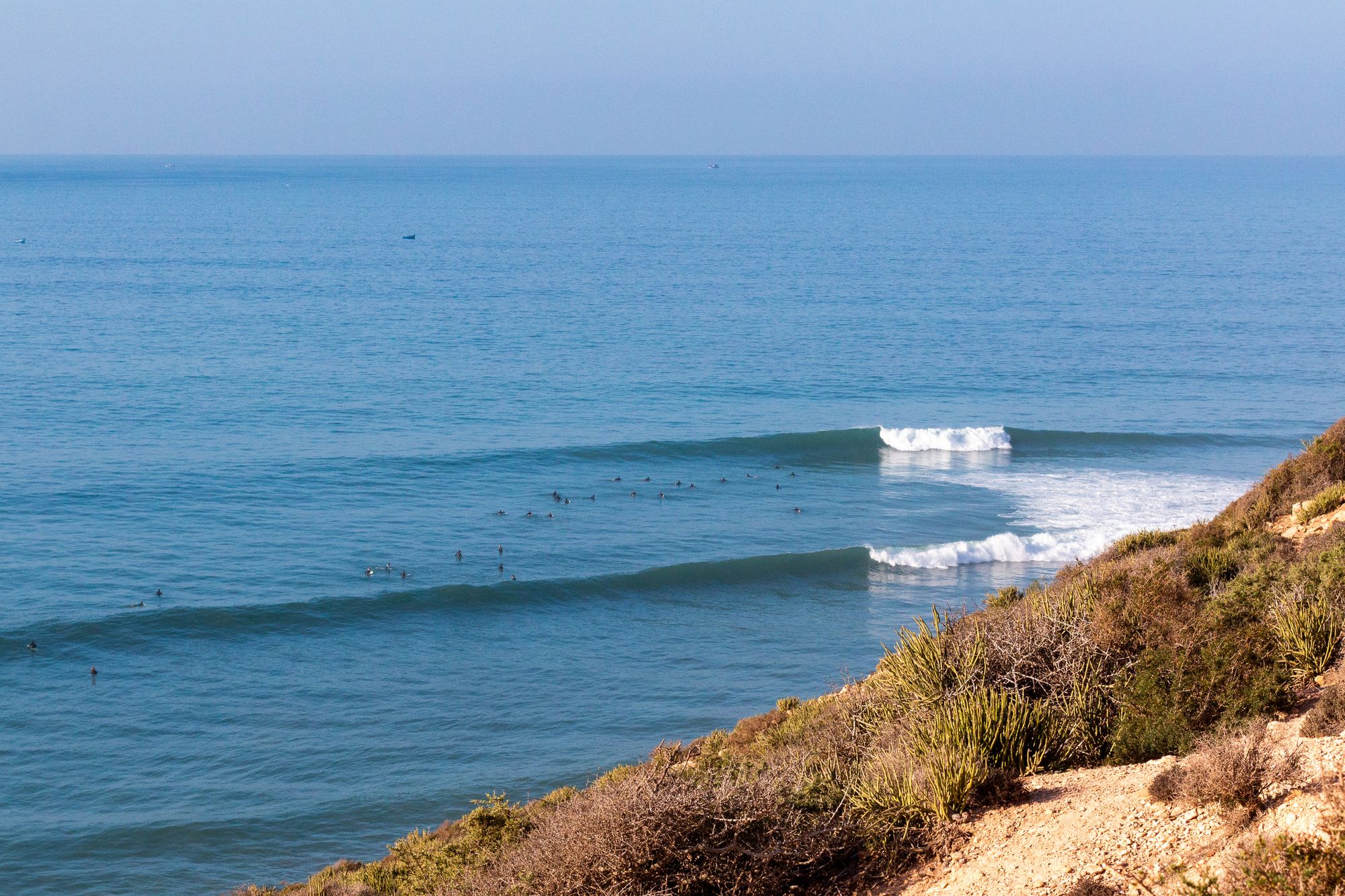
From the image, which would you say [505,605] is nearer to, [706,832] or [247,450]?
[247,450]

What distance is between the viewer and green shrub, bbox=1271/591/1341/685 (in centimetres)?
891

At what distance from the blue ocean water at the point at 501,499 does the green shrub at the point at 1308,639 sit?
1021 centimetres

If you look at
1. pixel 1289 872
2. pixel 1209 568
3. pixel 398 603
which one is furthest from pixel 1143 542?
pixel 398 603

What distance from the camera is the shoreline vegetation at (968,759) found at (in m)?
6.44

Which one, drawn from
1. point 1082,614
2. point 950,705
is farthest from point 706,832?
point 1082,614

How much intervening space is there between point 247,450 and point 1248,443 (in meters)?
31.4

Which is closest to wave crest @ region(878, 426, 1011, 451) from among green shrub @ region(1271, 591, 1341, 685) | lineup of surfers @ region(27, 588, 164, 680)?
lineup of surfers @ region(27, 588, 164, 680)

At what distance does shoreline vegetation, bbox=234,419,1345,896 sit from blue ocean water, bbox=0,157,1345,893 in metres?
6.43

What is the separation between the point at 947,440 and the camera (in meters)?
36.5

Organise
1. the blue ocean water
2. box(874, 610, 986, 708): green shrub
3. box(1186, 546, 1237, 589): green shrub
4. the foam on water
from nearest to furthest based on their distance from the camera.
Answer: box(874, 610, 986, 708): green shrub
box(1186, 546, 1237, 589): green shrub
the blue ocean water
the foam on water

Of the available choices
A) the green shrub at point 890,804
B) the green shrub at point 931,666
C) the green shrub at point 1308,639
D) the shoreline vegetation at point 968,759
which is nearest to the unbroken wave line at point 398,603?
the shoreline vegetation at point 968,759

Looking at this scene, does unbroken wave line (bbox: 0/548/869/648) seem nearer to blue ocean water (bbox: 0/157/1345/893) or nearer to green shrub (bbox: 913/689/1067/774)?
blue ocean water (bbox: 0/157/1345/893)

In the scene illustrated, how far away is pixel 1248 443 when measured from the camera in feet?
A: 117

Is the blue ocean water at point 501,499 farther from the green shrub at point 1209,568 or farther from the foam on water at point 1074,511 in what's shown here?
the green shrub at point 1209,568
